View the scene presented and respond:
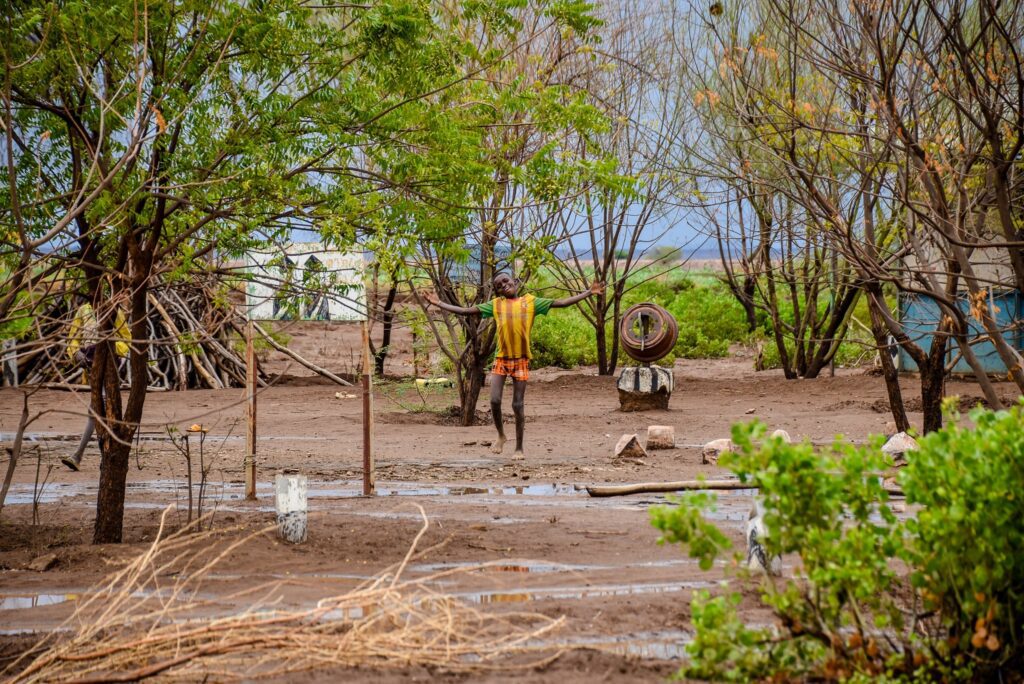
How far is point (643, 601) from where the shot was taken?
5.96m

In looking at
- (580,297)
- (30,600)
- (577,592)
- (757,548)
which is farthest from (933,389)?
(30,600)

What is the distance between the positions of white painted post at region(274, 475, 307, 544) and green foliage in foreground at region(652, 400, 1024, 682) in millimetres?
4117

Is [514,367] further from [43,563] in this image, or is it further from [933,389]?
[43,563]

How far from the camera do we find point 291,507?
304 inches

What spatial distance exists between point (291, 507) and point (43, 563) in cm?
156

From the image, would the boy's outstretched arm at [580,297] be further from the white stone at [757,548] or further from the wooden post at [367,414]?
the white stone at [757,548]

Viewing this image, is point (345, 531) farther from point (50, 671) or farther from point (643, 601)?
point (50, 671)

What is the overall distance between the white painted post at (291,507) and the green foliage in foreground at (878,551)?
4.12m

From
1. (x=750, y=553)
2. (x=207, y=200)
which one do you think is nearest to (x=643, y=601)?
(x=750, y=553)

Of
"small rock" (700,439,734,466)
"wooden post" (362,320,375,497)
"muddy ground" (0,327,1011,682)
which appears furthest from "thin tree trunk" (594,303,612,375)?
"wooden post" (362,320,375,497)

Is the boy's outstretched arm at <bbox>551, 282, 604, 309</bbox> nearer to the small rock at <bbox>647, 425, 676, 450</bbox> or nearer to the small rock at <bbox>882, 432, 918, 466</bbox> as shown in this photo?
the small rock at <bbox>647, 425, 676, 450</bbox>

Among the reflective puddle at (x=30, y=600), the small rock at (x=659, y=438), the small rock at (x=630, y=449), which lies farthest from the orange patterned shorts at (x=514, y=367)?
the reflective puddle at (x=30, y=600)

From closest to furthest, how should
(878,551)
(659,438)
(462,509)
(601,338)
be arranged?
1. (878,551)
2. (462,509)
3. (659,438)
4. (601,338)

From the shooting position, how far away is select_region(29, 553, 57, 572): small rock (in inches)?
287
